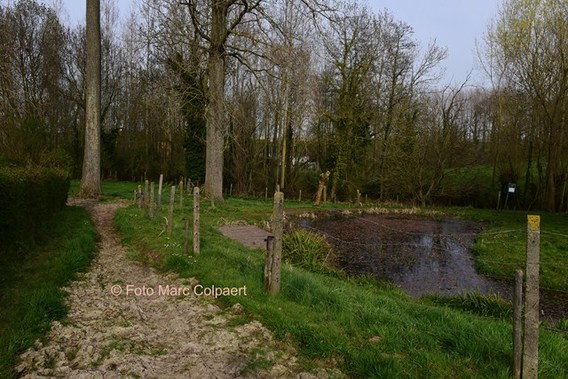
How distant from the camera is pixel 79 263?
754 cm

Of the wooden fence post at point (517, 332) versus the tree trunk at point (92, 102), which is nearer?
the wooden fence post at point (517, 332)

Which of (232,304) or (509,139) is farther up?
(509,139)

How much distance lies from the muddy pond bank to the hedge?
720cm

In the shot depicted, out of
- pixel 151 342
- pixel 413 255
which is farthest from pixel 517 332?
pixel 413 255

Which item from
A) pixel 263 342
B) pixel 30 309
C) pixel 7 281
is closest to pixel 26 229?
pixel 7 281

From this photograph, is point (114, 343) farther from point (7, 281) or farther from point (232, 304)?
point (7, 281)

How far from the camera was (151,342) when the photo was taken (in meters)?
4.66

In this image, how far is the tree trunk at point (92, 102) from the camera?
1855 cm

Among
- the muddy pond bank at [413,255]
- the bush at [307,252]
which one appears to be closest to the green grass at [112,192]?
the muddy pond bank at [413,255]

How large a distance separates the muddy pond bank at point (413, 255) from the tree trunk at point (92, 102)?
925 centimetres

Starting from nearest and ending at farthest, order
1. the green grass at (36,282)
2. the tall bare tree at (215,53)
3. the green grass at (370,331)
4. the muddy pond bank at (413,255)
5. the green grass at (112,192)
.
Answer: the green grass at (370,331) → the green grass at (36,282) → the muddy pond bank at (413,255) → the tall bare tree at (215,53) → the green grass at (112,192)

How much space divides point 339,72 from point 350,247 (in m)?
20.7

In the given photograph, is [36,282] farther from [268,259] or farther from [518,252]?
[518,252]

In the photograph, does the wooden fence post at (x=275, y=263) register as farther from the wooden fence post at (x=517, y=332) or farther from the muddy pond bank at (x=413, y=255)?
the muddy pond bank at (x=413, y=255)
